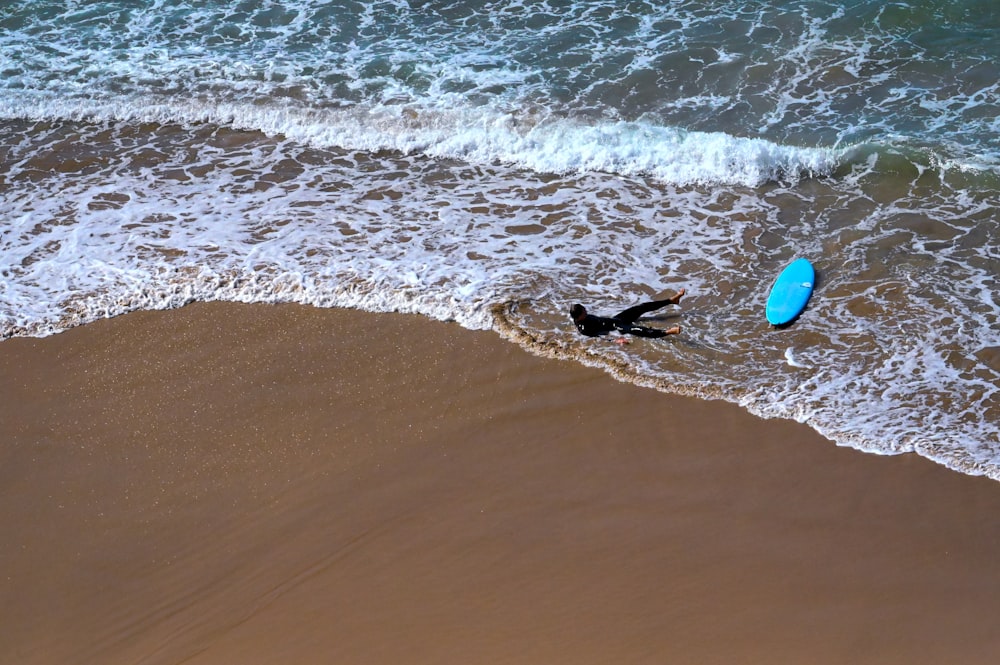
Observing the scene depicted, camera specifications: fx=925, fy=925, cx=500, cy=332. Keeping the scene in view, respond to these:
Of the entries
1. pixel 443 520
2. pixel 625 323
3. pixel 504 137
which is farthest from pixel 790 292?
pixel 504 137

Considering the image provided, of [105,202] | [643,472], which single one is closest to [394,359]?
[643,472]

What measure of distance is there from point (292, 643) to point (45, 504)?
2887 mm

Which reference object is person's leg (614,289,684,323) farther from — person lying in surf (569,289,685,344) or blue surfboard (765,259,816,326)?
blue surfboard (765,259,816,326)

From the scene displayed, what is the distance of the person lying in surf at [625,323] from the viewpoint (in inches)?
359

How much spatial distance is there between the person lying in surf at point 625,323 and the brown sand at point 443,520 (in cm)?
52

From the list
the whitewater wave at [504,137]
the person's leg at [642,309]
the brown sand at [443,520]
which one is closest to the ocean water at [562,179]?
the whitewater wave at [504,137]

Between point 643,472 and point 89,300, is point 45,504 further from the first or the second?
point 643,472

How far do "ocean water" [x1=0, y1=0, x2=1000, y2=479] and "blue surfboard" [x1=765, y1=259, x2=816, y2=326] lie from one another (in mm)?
129

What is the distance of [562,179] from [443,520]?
Result: 18.6 ft

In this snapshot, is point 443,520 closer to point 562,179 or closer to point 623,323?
point 623,323

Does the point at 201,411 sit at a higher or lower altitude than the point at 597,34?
lower

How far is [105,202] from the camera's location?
11.8 meters

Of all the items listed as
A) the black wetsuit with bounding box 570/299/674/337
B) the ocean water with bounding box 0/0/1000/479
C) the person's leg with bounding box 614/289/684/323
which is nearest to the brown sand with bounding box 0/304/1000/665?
the black wetsuit with bounding box 570/299/674/337

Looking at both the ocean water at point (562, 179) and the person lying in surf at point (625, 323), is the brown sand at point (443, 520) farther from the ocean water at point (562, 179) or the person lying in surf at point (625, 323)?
the ocean water at point (562, 179)
